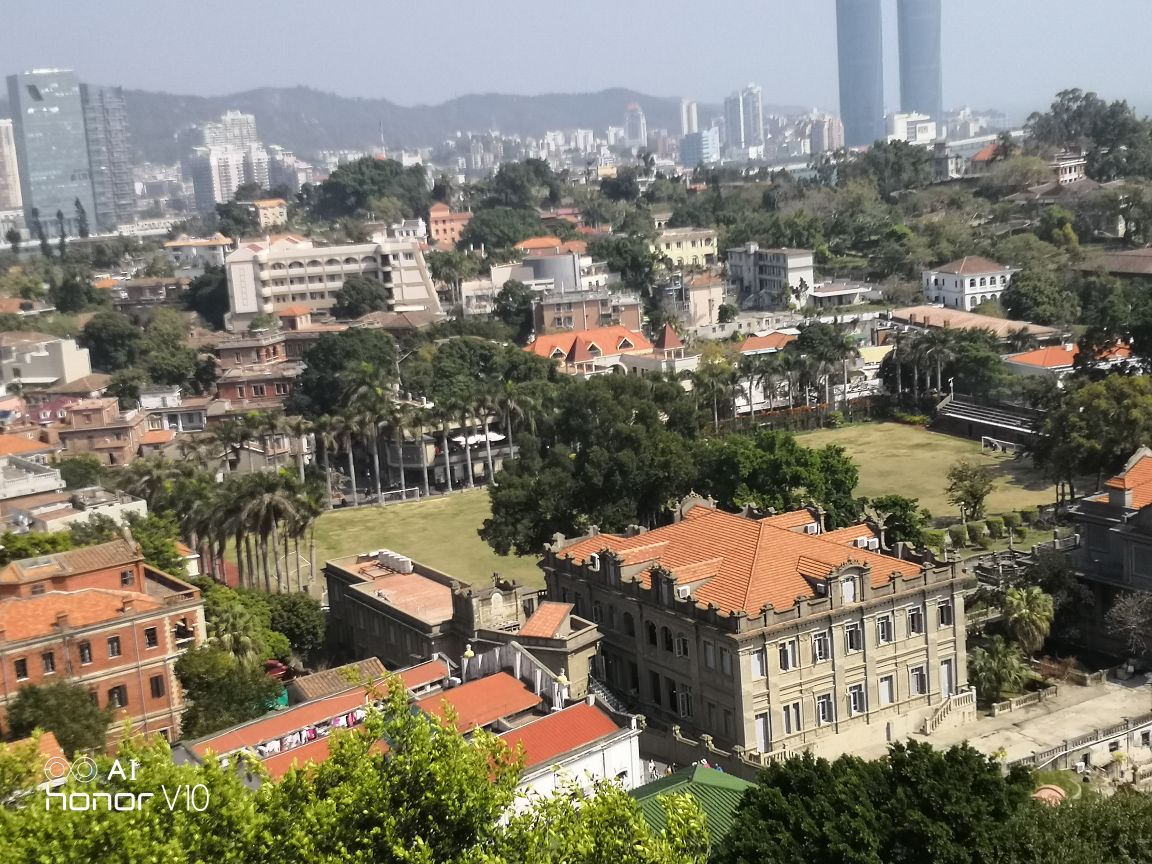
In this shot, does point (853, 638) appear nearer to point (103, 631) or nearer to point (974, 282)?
point (103, 631)

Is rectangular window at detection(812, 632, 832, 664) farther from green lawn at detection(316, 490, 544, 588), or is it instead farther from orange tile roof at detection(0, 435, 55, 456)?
orange tile roof at detection(0, 435, 55, 456)

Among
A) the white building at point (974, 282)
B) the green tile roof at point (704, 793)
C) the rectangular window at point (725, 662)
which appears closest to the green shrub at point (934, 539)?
the rectangular window at point (725, 662)

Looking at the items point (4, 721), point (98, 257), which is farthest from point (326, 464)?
point (98, 257)

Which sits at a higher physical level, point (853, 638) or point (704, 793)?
point (853, 638)

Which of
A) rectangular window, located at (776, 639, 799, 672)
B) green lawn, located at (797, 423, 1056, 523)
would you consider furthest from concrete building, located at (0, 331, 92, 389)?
rectangular window, located at (776, 639, 799, 672)

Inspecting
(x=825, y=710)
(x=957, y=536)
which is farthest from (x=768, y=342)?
(x=825, y=710)

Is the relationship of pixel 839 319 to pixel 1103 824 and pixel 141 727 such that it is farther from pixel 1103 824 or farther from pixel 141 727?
pixel 1103 824

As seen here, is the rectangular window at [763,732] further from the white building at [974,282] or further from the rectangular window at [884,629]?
the white building at [974,282]
